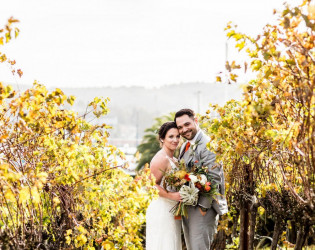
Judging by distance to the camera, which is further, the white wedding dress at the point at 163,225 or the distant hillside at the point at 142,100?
the distant hillside at the point at 142,100

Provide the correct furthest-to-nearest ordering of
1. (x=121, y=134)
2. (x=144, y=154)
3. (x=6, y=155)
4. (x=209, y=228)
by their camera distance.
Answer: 1. (x=121, y=134)
2. (x=144, y=154)
3. (x=209, y=228)
4. (x=6, y=155)

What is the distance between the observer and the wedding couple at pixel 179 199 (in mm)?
4954

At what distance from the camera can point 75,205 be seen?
12.1 feet

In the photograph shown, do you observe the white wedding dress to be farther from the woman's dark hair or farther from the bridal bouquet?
the woman's dark hair

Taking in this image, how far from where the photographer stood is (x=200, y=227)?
16.2 ft

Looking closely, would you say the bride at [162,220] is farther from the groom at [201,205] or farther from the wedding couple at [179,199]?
the groom at [201,205]

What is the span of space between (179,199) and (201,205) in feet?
0.84

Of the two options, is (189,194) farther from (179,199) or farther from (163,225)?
(163,225)

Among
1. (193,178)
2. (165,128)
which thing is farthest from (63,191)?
(165,128)

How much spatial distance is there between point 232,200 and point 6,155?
10.0ft

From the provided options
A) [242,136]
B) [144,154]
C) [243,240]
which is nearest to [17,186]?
[242,136]

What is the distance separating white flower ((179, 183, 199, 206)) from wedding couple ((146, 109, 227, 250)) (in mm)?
153

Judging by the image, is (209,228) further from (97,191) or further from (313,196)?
(313,196)

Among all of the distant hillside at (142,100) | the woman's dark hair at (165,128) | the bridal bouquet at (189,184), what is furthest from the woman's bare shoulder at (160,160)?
the distant hillside at (142,100)
